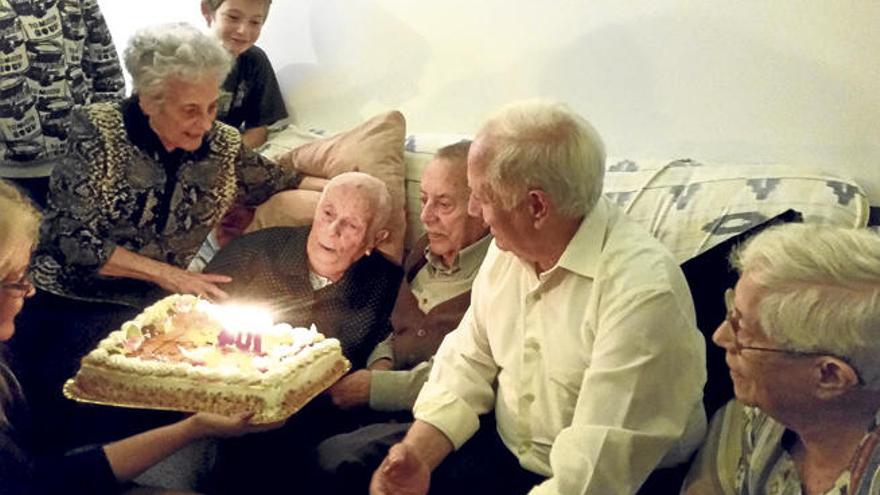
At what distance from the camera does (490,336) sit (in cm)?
200

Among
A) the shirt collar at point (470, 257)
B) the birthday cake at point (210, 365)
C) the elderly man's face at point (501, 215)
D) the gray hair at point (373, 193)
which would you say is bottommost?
the birthday cake at point (210, 365)

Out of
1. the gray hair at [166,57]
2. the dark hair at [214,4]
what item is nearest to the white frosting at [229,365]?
the gray hair at [166,57]

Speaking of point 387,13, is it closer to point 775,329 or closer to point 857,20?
point 857,20

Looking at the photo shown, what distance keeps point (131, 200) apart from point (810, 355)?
1.68m

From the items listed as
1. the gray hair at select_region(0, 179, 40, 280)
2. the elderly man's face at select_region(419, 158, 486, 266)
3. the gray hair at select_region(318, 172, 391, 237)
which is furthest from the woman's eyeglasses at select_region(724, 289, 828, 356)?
the gray hair at select_region(0, 179, 40, 280)

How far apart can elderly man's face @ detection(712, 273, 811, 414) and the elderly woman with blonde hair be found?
0.96 m

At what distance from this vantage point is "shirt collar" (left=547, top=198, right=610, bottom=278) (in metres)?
1.79

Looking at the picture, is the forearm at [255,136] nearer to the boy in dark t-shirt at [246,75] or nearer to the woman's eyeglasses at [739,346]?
the boy in dark t-shirt at [246,75]

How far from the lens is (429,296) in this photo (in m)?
2.39

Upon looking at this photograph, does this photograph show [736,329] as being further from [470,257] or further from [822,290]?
[470,257]

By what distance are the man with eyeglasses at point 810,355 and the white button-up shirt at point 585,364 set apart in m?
0.14

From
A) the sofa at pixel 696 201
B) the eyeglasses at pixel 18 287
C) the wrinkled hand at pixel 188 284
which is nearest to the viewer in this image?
the eyeglasses at pixel 18 287

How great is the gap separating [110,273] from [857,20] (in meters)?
1.90

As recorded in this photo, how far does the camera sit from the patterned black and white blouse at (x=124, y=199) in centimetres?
240
